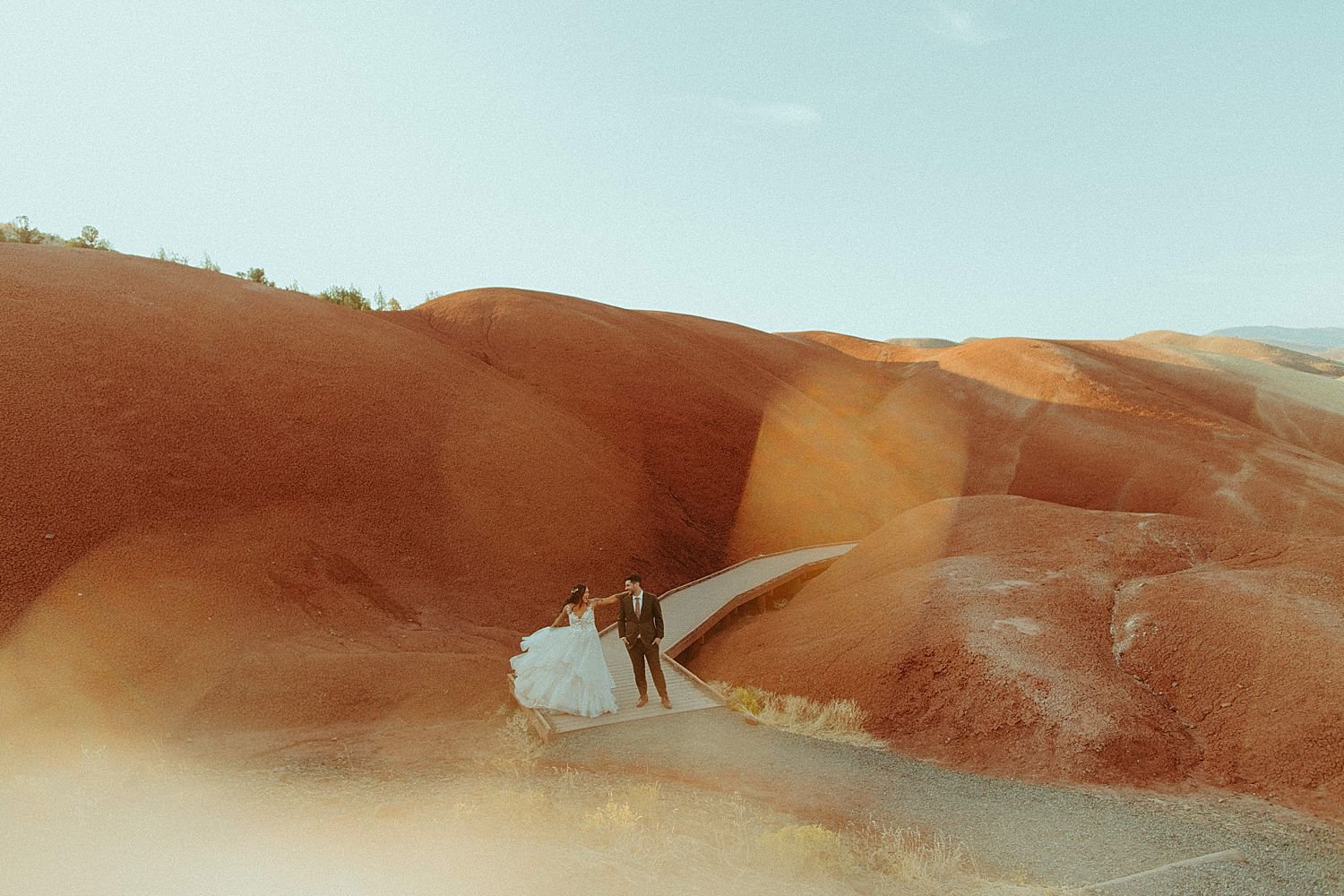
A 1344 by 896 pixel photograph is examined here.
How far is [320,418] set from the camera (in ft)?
71.6

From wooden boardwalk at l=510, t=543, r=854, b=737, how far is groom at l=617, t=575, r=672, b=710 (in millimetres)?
434

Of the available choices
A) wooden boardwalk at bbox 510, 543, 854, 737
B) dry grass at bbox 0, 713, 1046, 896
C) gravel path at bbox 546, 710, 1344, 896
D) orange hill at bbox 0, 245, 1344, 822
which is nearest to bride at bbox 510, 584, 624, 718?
wooden boardwalk at bbox 510, 543, 854, 737

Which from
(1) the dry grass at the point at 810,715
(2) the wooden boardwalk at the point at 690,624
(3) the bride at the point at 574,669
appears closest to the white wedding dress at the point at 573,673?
(3) the bride at the point at 574,669

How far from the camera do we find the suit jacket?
11.4 metres

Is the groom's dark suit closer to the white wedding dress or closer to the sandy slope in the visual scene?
the white wedding dress

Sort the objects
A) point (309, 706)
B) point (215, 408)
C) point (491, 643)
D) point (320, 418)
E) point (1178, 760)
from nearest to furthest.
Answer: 1. point (1178, 760)
2. point (309, 706)
3. point (491, 643)
4. point (215, 408)
5. point (320, 418)

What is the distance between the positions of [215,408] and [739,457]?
70.9 ft

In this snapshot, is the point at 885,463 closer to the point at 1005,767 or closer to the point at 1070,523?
the point at 1070,523

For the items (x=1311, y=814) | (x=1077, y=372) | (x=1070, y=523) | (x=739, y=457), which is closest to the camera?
(x=1311, y=814)

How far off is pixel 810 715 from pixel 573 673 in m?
3.72

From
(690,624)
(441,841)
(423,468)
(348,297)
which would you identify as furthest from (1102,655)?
(348,297)

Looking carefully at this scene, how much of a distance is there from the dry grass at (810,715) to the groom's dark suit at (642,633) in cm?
133

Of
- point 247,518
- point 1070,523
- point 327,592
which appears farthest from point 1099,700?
point 247,518

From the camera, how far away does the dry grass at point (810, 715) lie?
10.9 m
